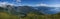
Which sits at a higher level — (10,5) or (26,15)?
(10,5)

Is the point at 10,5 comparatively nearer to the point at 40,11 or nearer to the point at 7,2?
the point at 7,2

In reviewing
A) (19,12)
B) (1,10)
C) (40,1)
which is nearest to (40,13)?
(40,1)

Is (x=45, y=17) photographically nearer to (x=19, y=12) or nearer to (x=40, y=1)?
Answer: (x=40, y=1)

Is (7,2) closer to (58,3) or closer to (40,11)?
(40,11)

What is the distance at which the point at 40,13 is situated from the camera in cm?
136

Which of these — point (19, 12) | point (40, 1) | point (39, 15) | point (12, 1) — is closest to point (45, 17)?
point (39, 15)

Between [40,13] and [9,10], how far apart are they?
349mm

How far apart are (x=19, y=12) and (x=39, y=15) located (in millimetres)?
226

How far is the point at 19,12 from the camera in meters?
1.37

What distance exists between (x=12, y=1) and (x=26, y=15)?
0.22m

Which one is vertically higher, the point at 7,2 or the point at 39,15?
the point at 7,2

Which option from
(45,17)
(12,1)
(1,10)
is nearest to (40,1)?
(45,17)

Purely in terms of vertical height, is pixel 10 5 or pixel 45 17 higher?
pixel 10 5

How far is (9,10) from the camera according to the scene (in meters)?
1.37
